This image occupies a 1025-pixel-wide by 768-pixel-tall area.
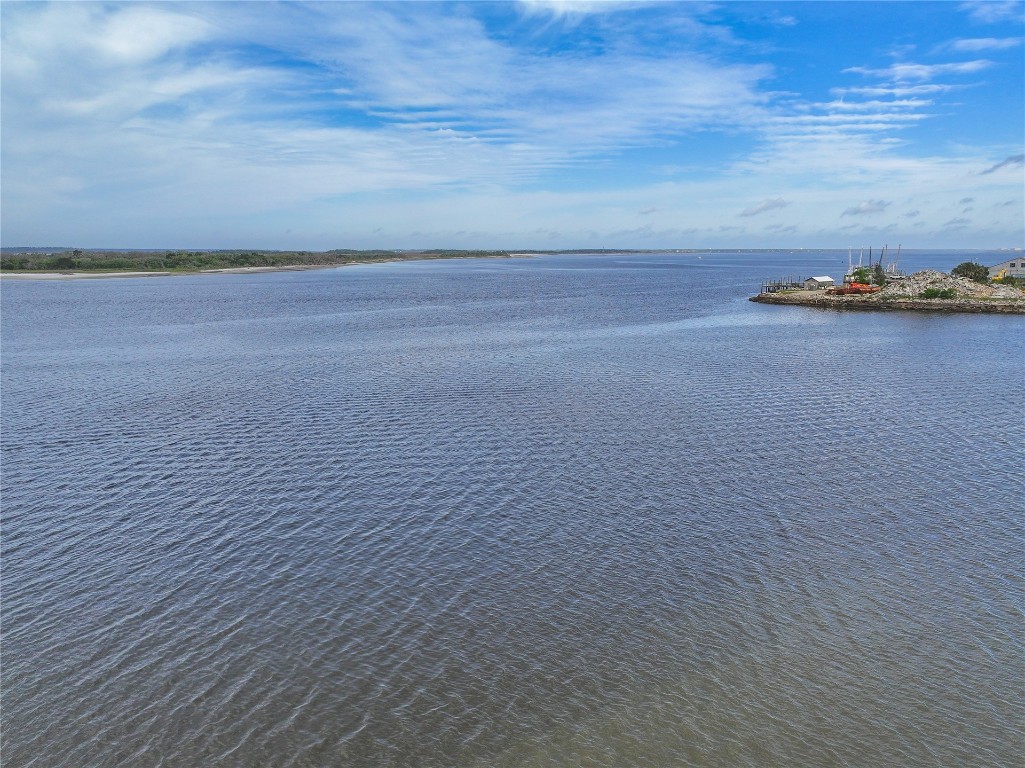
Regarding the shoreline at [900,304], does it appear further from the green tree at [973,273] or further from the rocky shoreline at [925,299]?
the green tree at [973,273]

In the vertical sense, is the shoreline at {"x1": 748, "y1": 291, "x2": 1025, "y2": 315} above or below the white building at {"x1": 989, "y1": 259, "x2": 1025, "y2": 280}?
below

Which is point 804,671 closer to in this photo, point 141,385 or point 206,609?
point 206,609

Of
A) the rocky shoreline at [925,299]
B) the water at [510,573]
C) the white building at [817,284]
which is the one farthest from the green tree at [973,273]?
the water at [510,573]

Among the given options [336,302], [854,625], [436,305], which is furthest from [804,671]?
[336,302]

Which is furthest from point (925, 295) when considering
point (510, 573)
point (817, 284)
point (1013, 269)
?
point (510, 573)

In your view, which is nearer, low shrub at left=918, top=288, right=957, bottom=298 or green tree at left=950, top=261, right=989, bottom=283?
low shrub at left=918, top=288, right=957, bottom=298

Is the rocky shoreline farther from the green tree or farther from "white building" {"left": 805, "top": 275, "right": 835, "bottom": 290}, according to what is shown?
"white building" {"left": 805, "top": 275, "right": 835, "bottom": 290}

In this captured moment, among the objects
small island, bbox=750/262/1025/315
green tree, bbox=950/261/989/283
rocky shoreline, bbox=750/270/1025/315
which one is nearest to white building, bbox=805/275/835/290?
small island, bbox=750/262/1025/315
